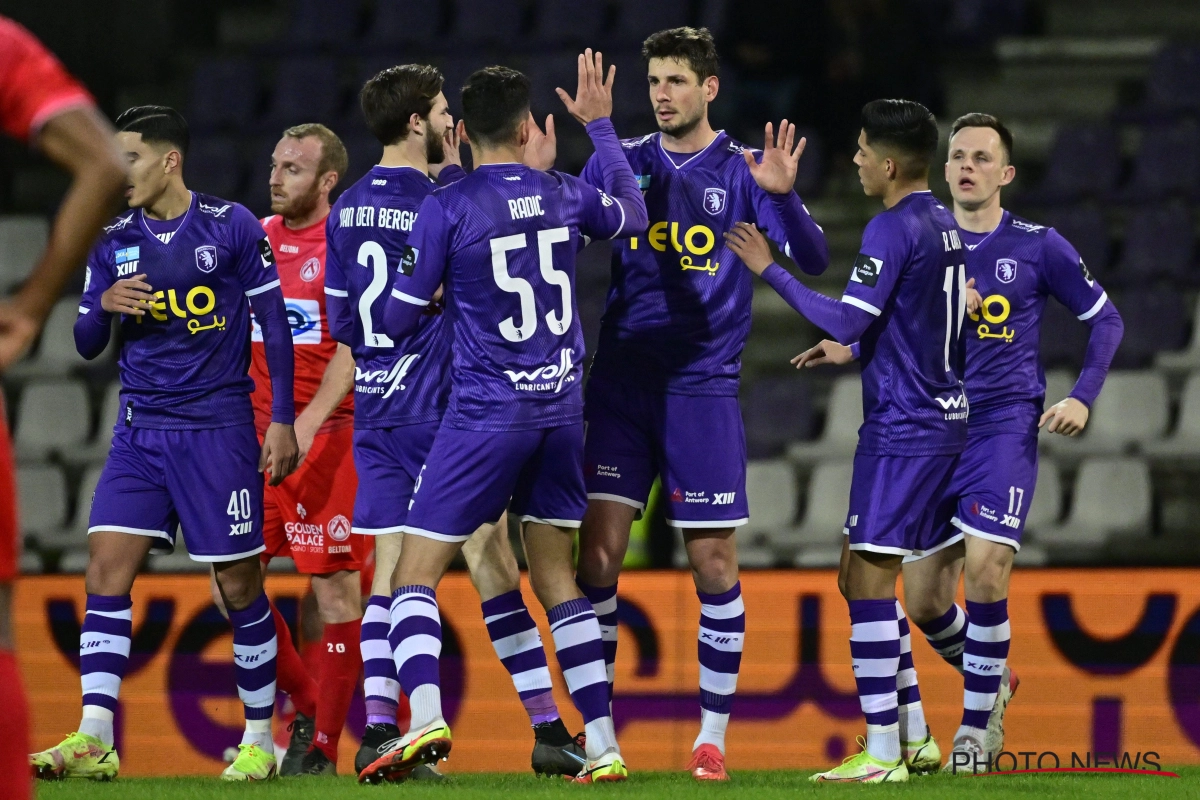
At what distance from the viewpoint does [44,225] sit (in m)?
11.8

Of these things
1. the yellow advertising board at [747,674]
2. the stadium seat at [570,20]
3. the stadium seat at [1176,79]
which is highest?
the stadium seat at [570,20]

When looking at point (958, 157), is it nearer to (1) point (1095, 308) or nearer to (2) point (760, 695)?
(1) point (1095, 308)

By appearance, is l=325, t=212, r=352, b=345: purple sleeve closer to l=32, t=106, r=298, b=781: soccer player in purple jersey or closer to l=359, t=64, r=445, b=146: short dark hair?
l=32, t=106, r=298, b=781: soccer player in purple jersey

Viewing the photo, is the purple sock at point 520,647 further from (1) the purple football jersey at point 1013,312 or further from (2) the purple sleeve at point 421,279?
(1) the purple football jersey at point 1013,312

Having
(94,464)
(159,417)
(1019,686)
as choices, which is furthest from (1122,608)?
(94,464)

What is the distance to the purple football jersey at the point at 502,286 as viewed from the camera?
194 inches

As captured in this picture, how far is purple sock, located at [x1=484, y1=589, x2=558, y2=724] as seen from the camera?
17.3 feet

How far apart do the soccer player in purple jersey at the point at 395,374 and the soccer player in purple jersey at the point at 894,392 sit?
113 cm

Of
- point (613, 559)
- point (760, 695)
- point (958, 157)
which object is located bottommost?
point (760, 695)

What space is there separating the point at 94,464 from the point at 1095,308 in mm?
7028

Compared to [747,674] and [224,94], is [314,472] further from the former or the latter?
[224,94]

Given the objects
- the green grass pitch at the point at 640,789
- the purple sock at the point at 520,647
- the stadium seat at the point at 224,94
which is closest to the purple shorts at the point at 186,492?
the green grass pitch at the point at 640,789

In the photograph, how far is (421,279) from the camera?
4926 millimetres

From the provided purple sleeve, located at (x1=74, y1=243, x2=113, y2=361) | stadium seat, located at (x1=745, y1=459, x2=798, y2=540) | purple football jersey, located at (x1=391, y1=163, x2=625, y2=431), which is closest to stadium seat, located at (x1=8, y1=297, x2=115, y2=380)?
stadium seat, located at (x1=745, y1=459, x2=798, y2=540)
